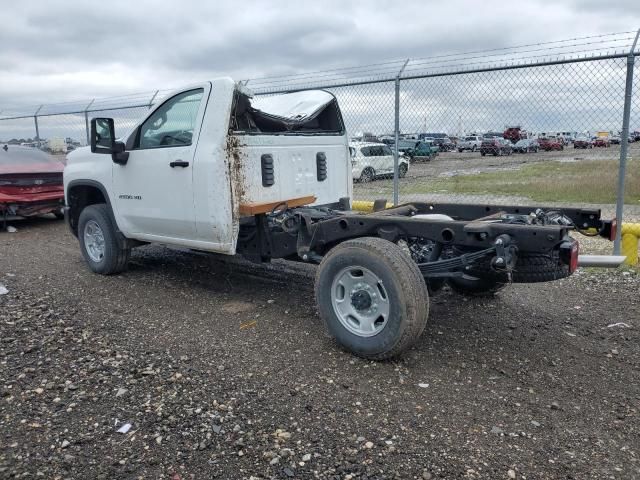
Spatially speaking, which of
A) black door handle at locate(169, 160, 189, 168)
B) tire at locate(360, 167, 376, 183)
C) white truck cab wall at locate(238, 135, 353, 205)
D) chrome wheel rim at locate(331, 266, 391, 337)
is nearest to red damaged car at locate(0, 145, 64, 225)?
black door handle at locate(169, 160, 189, 168)

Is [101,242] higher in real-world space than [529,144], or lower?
lower

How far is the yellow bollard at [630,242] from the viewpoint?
6676 mm

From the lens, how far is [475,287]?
17.7 feet

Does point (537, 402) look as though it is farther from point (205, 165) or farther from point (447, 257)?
point (205, 165)

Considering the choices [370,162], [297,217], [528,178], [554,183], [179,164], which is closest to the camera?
[297,217]

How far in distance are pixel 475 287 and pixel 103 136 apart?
412 cm

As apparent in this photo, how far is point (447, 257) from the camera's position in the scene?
14.8 ft

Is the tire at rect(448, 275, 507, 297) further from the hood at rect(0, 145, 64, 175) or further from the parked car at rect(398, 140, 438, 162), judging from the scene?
the parked car at rect(398, 140, 438, 162)

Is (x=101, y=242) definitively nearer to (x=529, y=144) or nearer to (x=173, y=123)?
(x=173, y=123)

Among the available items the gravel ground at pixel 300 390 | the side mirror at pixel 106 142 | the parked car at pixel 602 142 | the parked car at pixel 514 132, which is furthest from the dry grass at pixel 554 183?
the side mirror at pixel 106 142

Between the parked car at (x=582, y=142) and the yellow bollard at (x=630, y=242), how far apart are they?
1500 mm

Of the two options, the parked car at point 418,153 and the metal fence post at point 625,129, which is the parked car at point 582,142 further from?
the parked car at point 418,153

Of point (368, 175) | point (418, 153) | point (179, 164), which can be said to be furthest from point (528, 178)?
point (179, 164)

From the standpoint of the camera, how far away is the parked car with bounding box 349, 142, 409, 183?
13.2 metres
